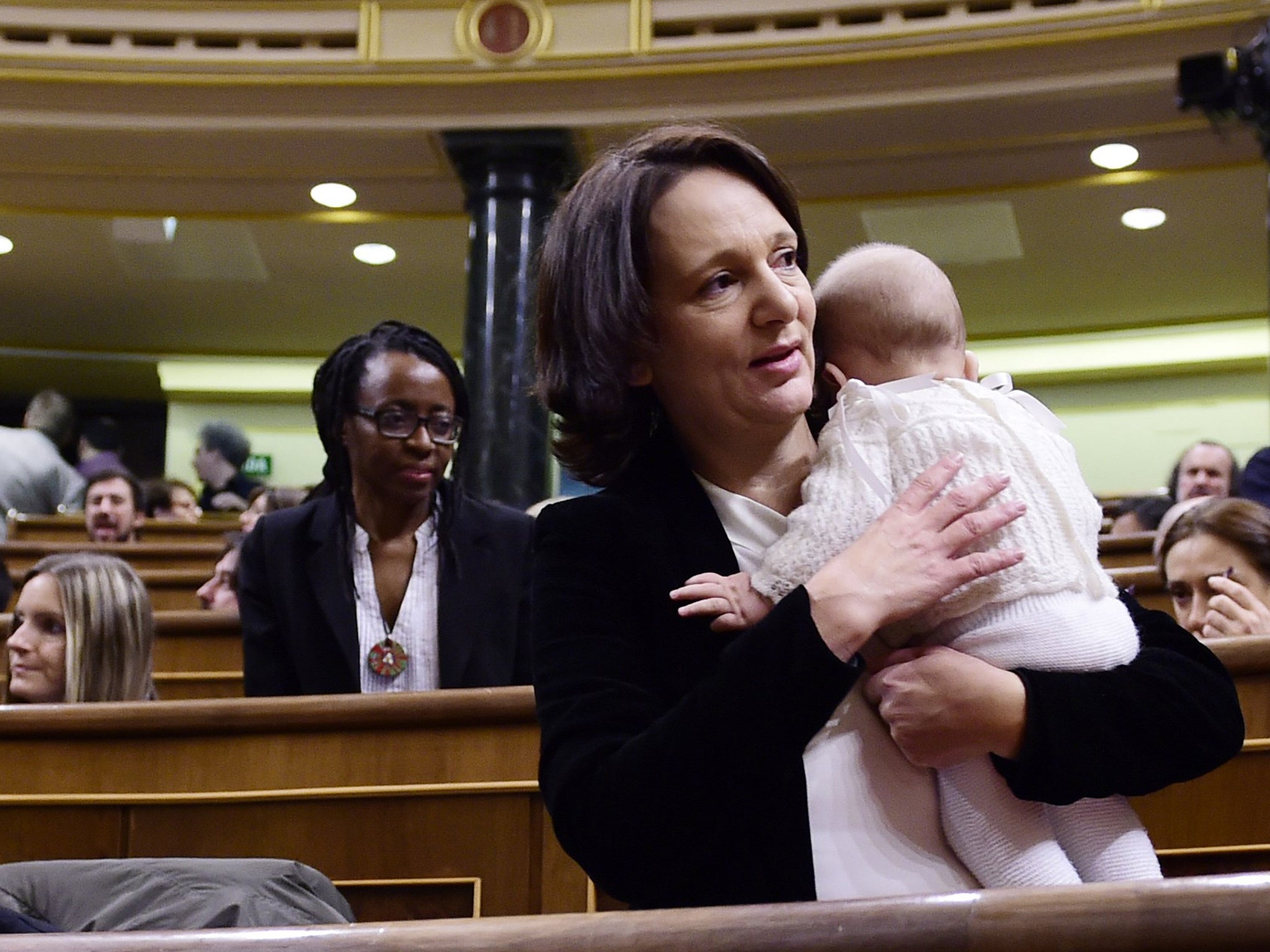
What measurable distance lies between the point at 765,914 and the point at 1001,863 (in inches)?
7.6

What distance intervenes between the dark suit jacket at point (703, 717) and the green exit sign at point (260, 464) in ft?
29.0

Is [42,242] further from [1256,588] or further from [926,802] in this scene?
[926,802]

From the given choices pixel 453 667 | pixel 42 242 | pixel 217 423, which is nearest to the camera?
pixel 453 667

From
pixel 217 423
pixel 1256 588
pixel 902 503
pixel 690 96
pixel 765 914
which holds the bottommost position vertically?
pixel 765 914

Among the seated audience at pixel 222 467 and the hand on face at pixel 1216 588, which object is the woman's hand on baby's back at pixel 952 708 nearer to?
the hand on face at pixel 1216 588

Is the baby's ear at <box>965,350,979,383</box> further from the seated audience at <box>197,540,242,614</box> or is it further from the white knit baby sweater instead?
the seated audience at <box>197,540,242,614</box>

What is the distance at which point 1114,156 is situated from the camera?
5609mm

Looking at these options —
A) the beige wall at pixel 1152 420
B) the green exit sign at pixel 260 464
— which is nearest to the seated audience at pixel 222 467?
the green exit sign at pixel 260 464

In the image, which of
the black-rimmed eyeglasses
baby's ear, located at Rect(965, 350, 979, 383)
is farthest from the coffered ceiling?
baby's ear, located at Rect(965, 350, 979, 383)

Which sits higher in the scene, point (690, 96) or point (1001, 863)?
point (690, 96)

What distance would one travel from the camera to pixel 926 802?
35.0 inches

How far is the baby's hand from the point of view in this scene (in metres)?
0.89

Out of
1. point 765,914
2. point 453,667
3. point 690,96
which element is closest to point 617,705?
point 765,914

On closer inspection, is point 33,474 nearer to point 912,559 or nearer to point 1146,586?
point 1146,586
